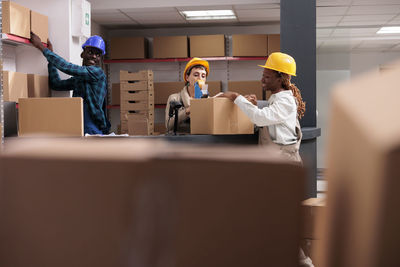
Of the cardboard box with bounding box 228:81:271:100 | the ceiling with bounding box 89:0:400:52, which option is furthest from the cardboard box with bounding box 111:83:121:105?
the cardboard box with bounding box 228:81:271:100

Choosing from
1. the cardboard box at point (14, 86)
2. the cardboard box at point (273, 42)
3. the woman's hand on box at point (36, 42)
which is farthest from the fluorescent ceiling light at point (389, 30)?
the cardboard box at point (14, 86)

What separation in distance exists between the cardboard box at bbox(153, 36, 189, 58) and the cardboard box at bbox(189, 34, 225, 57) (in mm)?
133

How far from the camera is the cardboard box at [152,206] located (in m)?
0.42

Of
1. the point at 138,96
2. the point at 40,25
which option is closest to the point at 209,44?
the point at 138,96

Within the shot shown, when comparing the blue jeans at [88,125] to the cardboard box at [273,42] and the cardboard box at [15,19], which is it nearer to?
the cardboard box at [15,19]

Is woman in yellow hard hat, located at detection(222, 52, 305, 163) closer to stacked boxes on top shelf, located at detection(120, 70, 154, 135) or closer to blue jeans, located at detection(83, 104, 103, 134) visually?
blue jeans, located at detection(83, 104, 103, 134)

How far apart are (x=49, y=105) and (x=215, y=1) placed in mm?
3688

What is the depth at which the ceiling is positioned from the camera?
6293 millimetres

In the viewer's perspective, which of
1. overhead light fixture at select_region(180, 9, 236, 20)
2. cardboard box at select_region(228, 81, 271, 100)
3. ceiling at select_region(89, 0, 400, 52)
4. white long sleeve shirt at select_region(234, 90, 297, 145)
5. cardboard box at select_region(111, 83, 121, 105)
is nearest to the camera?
white long sleeve shirt at select_region(234, 90, 297, 145)

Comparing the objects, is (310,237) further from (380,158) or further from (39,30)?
(39,30)

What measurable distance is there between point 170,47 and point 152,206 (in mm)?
7091

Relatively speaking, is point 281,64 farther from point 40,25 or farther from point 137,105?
point 137,105

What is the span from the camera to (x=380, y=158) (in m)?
0.33

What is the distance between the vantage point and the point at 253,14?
275 inches
